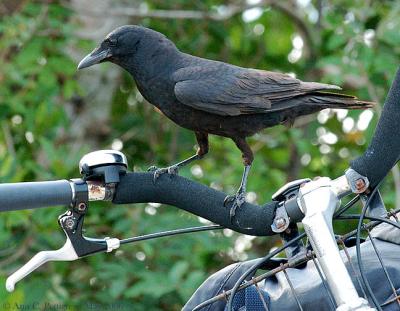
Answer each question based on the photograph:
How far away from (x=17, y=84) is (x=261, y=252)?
1650 millimetres

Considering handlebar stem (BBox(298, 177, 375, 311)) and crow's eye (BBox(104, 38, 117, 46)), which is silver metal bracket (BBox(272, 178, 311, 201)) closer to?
handlebar stem (BBox(298, 177, 375, 311))

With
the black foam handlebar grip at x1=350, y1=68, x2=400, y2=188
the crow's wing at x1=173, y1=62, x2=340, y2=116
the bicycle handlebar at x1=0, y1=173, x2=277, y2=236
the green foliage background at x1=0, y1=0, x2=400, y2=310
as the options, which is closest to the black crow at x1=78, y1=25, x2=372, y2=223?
the crow's wing at x1=173, y1=62, x2=340, y2=116

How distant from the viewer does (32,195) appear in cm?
175

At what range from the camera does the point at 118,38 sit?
2.90 m

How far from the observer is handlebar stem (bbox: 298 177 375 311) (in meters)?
1.58

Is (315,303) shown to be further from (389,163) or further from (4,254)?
(4,254)

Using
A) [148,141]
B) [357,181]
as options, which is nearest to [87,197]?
[357,181]

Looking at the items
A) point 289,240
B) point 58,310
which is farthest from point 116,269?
point 289,240

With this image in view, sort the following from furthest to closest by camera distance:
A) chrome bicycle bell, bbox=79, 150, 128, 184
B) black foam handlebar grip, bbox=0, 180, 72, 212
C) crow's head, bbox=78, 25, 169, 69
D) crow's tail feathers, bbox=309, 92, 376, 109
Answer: crow's head, bbox=78, 25, 169, 69, crow's tail feathers, bbox=309, 92, 376, 109, chrome bicycle bell, bbox=79, 150, 128, 184, black foam handlebar grip, bbox=0, 180, 72, 212

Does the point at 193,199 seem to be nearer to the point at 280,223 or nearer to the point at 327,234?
the point at 280,223

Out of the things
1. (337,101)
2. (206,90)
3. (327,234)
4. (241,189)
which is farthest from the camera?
(206,90)

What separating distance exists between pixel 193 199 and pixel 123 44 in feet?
3.68

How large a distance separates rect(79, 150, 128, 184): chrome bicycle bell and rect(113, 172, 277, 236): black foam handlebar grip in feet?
0.10

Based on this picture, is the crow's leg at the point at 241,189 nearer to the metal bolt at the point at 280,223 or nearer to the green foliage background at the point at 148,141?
the metal bolt at the point at 280,223
